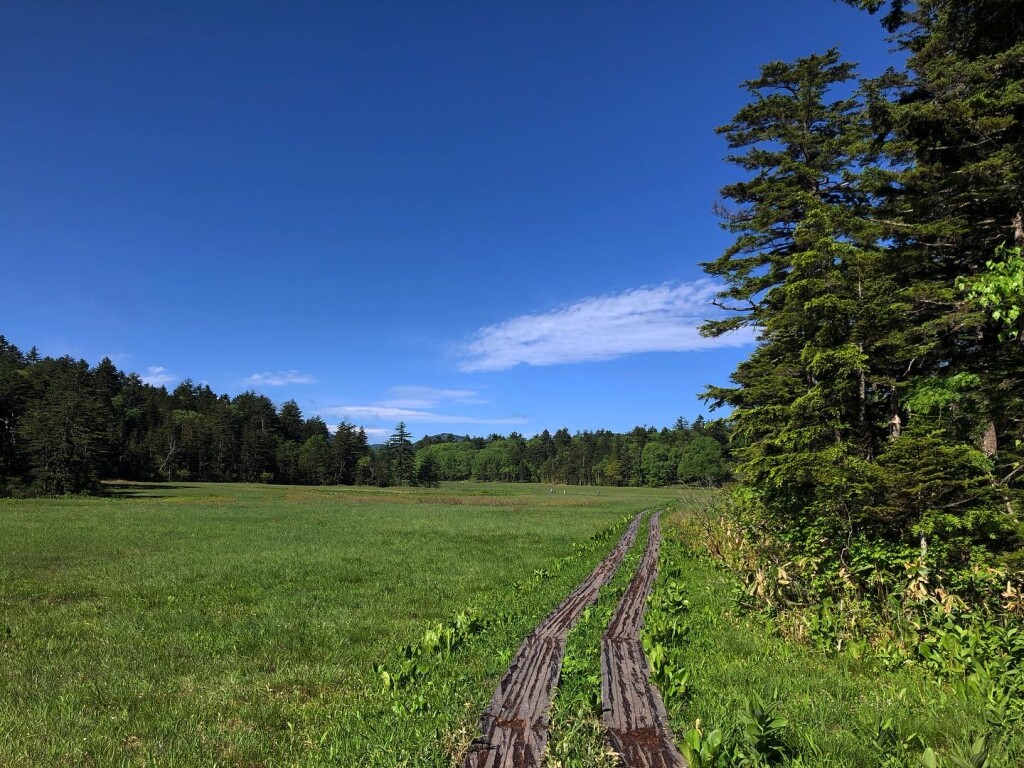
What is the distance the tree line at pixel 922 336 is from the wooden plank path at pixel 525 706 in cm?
475

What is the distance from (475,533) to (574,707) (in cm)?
2220

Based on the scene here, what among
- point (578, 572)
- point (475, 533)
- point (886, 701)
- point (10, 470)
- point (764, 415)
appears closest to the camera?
point (886, 701)

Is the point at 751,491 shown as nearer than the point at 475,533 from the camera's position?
Yes

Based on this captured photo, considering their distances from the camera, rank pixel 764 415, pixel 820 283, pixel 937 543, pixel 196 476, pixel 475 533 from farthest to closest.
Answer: pixel 196 476 → pixel 475 533 → pixel 764 415 → pixel 820 283 → pixel 937 543

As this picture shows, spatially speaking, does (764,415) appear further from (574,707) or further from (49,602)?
(49,602)

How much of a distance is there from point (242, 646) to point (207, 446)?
10986 cm

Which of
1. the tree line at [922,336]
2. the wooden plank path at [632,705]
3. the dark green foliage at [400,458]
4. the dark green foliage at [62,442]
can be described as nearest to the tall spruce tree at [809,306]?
the tree line at [922,336]

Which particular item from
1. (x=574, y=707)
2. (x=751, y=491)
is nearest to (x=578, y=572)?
(x=751, y=491)

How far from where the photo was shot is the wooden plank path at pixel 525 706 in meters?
4.57

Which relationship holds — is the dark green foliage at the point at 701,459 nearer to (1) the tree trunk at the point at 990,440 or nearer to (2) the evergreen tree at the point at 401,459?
(2) the evergreen tree at the point at 401,459

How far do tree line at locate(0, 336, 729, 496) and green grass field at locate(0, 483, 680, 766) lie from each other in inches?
1729

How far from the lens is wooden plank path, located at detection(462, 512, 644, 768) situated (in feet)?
→ 15.0

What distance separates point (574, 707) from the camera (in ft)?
18.3

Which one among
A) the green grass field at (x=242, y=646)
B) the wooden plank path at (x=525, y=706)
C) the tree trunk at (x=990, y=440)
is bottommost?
the green grass field at (x=242, y=646)
